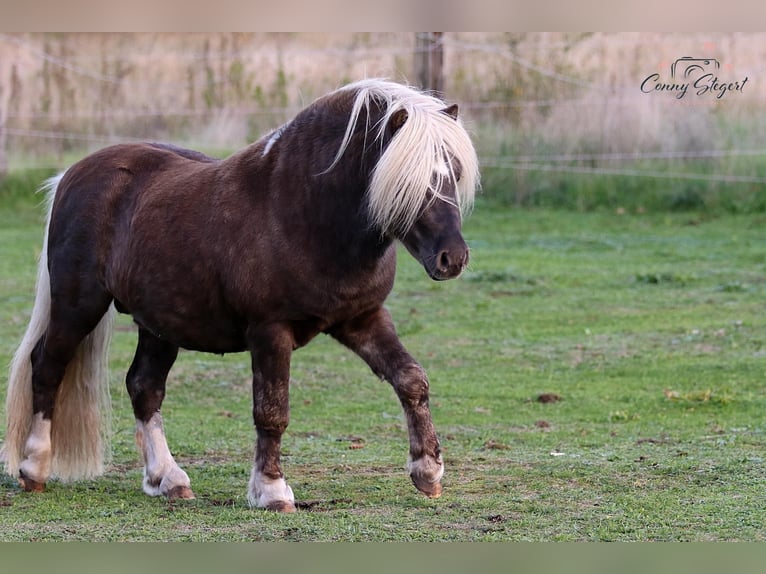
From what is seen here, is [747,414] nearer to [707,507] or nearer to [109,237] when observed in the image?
[707,507]

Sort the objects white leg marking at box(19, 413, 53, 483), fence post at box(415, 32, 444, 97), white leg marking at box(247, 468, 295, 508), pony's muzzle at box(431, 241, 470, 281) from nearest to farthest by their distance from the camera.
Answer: pony's muzzle at box(431, 241, 470, 281) → white leg marking at box(247, 468, 295, 508) → white leg marking at box(19, 413, 53, 483) → fence post at box(415, 32, 444, 97)

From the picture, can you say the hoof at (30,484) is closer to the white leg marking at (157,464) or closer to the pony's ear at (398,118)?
the white leg marking at (157,464)

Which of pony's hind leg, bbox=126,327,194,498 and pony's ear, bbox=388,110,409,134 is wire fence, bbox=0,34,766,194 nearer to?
pony's hind leg, bbox=126,327,194,498

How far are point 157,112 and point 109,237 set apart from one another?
11.7 meters

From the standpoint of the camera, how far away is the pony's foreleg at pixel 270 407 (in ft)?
17.6

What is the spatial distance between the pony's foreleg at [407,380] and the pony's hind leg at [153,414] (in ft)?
3.82

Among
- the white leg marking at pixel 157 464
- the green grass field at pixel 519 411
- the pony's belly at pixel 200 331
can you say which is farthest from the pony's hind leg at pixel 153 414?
the pony's belly at pixel 200 331

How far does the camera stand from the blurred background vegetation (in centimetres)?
1587

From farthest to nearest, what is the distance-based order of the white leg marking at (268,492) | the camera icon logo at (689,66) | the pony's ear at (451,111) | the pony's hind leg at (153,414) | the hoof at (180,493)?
the camera icon logo at (689,66) → the pony's hind leg at (153,414) → the hoof at (180,493) → the white leg marking at (268,492) → the pony's ear at (451,111)

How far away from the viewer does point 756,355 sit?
9.68m

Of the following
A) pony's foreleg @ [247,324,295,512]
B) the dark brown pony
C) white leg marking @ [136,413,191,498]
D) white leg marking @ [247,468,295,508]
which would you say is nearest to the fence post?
the dark brown pony

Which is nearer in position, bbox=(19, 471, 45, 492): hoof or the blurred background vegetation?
bbox=(19, 471, 45, 492): hoof

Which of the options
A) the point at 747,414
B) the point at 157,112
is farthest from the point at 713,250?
the point at 157,112

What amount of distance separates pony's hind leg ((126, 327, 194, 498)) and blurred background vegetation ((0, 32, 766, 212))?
1042 cm
